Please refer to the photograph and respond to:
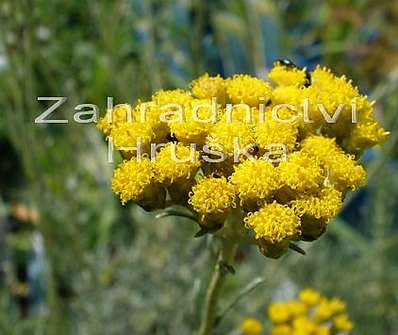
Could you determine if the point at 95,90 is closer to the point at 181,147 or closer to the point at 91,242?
the point at 91,242

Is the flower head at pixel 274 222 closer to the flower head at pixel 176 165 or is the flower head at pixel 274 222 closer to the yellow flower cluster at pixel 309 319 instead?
the flower head at pixel 176 165

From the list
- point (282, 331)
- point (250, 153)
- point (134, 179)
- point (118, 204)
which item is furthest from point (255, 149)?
point (118, 204)

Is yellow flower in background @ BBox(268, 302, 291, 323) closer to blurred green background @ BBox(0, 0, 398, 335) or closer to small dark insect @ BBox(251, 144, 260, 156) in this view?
blurred green background @ BBox(0, 0, 398, 335)

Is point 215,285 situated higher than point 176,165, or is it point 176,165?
point 176,165

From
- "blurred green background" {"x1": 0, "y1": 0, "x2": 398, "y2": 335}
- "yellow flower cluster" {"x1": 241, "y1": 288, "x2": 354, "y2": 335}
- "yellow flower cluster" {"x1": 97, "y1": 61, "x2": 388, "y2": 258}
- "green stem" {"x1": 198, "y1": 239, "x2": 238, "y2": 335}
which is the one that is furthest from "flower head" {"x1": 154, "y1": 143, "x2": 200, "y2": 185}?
"blurred green background" {"x1": 0, "y1": 0, "x2": 398, "y2": 335}

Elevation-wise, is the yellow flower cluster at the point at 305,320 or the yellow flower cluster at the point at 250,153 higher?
the yellow flower cluster at the point at 250,153

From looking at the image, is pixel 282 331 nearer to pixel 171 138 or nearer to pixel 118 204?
pixel 171 138

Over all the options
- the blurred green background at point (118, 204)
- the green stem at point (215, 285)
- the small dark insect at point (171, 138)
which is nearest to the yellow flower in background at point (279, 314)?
the blurred green background at point (118, 204)
